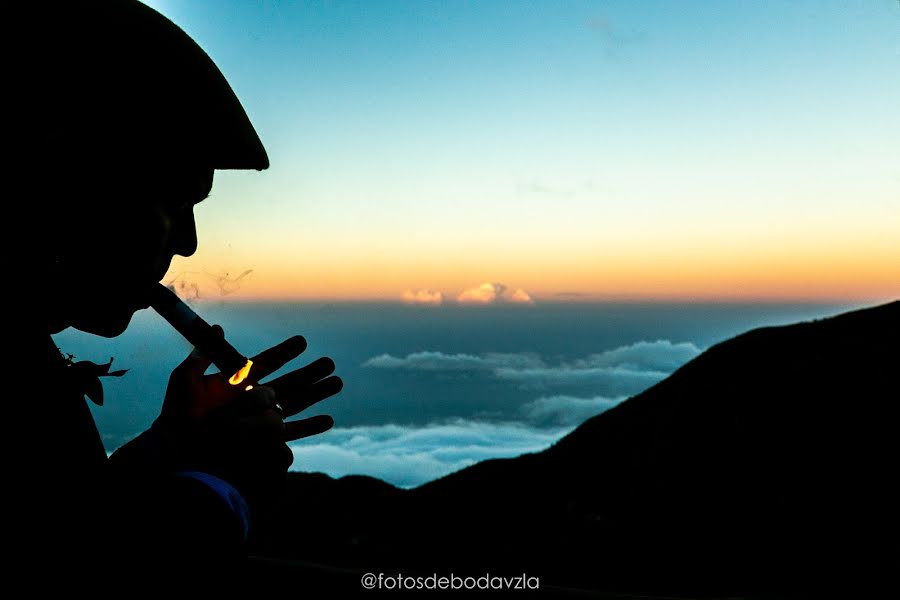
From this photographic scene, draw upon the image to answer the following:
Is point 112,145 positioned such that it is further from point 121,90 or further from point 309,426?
point 309,426

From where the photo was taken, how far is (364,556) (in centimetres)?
680

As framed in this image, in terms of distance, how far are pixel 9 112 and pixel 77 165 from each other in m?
0.12

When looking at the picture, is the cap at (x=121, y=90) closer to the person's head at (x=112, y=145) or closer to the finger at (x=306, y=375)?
the person's head at (x=112, y=145)

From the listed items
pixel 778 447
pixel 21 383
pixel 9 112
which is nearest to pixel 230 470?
pixel 21 383

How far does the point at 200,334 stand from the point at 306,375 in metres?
0.21

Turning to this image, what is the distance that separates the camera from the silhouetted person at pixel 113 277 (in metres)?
1.03

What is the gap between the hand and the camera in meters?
1.23

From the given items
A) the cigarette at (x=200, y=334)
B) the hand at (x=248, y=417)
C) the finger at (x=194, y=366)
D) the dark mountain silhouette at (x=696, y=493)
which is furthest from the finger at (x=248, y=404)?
the dark mountain silhouette at (x=696, y=493)

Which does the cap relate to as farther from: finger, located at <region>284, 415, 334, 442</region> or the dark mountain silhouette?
the dark mountain silhouette

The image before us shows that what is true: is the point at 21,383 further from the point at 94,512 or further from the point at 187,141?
the point at 187,141

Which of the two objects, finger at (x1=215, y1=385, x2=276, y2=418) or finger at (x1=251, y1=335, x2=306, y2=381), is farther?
finger at (x1=251, y1=335, x2=306, y2=381)

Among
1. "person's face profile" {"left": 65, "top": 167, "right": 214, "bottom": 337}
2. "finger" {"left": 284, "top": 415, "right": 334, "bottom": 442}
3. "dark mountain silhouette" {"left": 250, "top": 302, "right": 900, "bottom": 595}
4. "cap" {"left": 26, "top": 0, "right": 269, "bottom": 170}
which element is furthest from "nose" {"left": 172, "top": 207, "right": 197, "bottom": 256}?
"dark mountain silhouette" {"left": 250, "top": 302, "right": 900, "bottom": 595}

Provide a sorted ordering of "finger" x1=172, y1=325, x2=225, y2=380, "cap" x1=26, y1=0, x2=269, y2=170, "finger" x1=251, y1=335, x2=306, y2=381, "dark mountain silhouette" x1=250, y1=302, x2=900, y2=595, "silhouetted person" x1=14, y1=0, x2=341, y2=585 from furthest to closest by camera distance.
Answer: "dark mountain silhouette" x1=250, y1=302, x2=900, y2=595 → "finger" x1=172, y1=325, x2=225, y2=380 → "finger" x1=251, y1=335, x2=306, y2=381 → "cap" x1=26, y1=0, x2=269, y2=170 → "silhouetted person" x1=14, y1=0, x2=341, y2=585

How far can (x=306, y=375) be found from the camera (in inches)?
53.9
